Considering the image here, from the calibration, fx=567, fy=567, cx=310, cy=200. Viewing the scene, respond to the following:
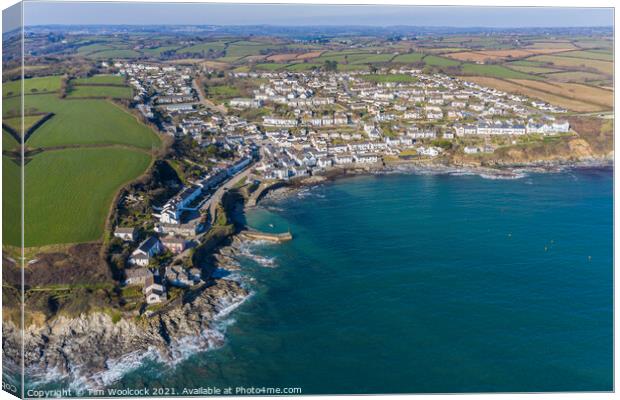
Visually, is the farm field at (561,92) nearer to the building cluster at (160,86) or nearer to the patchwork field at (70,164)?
the patchwork field at (70,164)

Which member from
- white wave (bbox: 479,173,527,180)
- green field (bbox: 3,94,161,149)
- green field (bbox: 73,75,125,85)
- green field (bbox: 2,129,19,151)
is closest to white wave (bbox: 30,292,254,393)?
green field (bbox: 2,129,19,151)

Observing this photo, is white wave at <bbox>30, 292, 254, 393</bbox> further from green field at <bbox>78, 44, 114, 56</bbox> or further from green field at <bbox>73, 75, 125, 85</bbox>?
green field at <bbox>78, 44, 114, 56</bbox>

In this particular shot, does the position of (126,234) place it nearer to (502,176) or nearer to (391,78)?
(502,176)

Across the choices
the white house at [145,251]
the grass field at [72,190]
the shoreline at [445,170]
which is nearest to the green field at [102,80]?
the grass field at [72,190]

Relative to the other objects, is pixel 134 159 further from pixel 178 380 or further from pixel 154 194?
pixel 178 380

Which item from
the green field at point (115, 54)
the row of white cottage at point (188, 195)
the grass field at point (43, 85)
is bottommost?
the row of white cottage at point (188, 195)

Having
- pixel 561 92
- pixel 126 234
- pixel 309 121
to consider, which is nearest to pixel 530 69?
pixel 561 92
